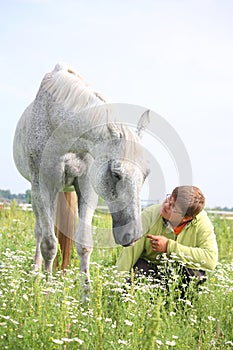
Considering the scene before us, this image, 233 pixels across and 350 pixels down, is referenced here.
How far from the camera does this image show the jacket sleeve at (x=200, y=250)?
15.7 feet

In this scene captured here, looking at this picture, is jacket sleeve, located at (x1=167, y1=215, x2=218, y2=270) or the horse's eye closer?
the horse's eye

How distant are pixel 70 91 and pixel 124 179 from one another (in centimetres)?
126

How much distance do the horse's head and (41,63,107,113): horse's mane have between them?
1.82 ft

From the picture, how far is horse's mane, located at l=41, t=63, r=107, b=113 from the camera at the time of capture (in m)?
4.52

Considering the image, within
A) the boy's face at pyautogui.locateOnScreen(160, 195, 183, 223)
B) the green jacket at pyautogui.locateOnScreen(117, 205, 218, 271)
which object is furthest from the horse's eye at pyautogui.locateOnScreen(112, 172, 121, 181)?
the green jacket at pyautogui.locateOnScreen(117, 205, 218, 271)

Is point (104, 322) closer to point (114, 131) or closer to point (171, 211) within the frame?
point (114, 131)

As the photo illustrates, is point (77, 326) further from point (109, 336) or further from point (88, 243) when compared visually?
point (88, 243)

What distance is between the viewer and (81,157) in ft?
16.2

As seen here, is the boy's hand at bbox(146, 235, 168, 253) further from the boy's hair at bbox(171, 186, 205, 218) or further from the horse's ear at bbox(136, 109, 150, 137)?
the horse's ear at bbox(136, 109, 150, 137)

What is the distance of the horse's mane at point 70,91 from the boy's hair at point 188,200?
1121mm

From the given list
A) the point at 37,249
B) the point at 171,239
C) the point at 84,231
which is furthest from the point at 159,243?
the point at 37,249

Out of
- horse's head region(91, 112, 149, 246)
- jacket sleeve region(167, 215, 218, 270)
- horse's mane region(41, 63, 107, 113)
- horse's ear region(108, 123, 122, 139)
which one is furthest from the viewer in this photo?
jacket sleeve region(167, 215, 218, 270)

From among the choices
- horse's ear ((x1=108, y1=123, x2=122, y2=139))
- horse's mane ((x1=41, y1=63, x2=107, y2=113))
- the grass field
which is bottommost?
the grass field

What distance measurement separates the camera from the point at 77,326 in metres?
3.25
